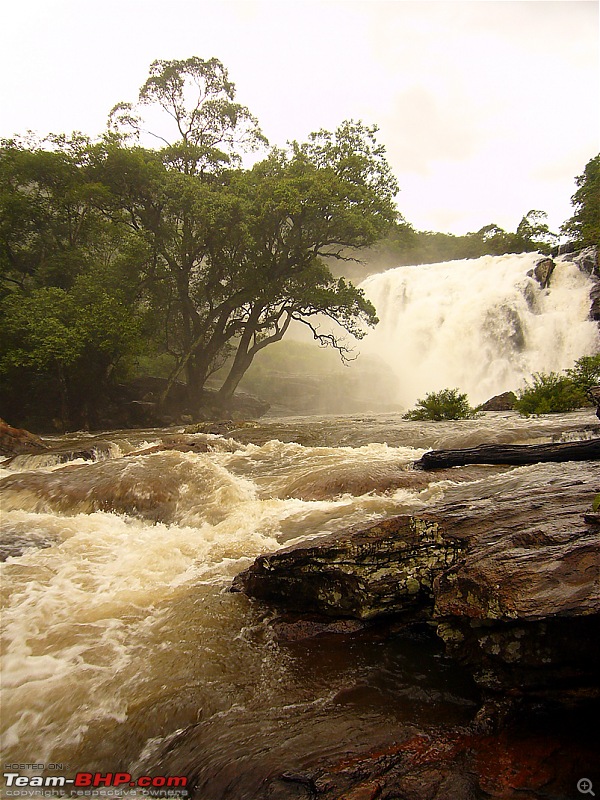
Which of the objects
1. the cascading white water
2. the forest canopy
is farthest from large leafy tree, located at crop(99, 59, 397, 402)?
the cascading white water

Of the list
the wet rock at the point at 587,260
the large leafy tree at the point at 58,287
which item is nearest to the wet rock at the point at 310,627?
the large leafy tree at the point at 58,287

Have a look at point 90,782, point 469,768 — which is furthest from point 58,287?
point 469,768

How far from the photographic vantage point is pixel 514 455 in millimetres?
6844

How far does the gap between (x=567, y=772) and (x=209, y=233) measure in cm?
2078

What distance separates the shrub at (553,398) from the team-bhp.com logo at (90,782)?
484 inches

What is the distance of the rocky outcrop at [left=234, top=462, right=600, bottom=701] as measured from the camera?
7.24ft

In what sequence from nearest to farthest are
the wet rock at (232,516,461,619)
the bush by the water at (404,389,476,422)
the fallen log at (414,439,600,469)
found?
the wet rock at (232,516,461,619) → the fallen log at (414,439,600,469) → the bush by the water at (404,389,476,422)

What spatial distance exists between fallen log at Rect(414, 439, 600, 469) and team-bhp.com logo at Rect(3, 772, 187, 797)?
225 inches

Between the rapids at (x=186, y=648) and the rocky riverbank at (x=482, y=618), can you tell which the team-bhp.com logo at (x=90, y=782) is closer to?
the rapids at (x=186, y=648)

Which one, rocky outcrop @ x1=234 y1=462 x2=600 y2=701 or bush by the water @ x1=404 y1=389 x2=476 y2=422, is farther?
bush by the water @ x1=404 y1=389 x2=476 y2=422

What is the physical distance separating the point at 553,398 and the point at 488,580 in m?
11.2

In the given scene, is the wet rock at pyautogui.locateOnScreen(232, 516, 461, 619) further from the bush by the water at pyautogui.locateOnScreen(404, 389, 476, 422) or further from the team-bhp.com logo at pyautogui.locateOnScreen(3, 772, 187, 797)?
the bush by the water at pyautogui.locateOnScreen(404, 389, 476, 422)

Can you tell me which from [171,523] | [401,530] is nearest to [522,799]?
[401,530]

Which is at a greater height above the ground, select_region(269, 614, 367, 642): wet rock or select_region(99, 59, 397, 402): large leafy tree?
select_region(99, 59, 397, 402): large leafy tree
